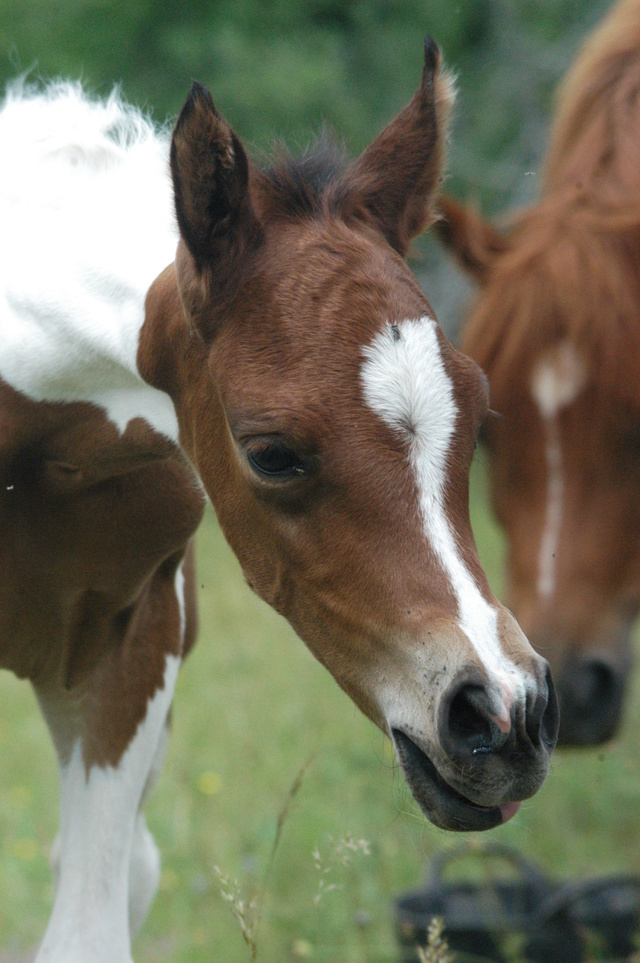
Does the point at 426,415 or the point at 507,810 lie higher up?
the point at 426,415

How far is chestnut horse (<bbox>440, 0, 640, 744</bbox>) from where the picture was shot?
3543 mm

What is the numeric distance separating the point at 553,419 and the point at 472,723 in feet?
6.24

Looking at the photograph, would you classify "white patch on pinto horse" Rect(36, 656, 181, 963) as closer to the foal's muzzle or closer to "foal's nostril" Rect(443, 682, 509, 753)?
the foal's muzzle

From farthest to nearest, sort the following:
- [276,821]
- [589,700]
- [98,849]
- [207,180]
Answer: [276,821] → [589,700] → [98,849] → [207,180]

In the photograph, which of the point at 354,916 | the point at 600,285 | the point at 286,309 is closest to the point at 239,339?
the point at 286,309

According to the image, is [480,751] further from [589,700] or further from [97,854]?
[589,700]

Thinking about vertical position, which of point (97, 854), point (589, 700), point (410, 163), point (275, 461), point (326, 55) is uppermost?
point (410, 163)

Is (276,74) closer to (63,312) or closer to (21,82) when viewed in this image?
(21,82)

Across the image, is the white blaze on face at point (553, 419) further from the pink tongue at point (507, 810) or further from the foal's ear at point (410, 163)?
the pink tongue at point (507, 810)

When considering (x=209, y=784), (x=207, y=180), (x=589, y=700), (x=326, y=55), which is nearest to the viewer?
(x=207, y=180)

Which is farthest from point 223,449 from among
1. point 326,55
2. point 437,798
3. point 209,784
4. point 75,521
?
point 326,55

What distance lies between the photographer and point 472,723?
186 cm

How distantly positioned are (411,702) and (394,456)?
39cm

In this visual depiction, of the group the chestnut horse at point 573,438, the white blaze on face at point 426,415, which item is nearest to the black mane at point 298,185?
the white blaze on face at point 426,415
